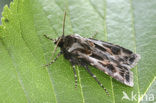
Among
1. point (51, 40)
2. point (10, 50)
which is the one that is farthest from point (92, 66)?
point (10, 50)

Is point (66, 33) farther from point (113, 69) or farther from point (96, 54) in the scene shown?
point (113, 69)

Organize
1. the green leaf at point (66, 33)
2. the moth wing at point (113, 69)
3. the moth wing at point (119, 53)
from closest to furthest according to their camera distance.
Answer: the green leaf at point (66, 33) → the moth wing at point (113, 69) → the moth wing at point (119, 53)

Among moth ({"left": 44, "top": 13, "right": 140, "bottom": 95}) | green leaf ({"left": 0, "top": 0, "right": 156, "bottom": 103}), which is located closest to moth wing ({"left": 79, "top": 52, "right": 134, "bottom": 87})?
moth ({"left": 44, "top": 13, "right": 140, "bottom": 95})

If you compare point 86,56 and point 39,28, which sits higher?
point 39,28

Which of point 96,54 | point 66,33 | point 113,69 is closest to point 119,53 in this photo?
point 113,69

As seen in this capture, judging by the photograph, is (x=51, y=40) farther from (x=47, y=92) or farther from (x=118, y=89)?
(x=118, y=89)

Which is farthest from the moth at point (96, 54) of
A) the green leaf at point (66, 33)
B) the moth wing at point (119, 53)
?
the green leaf at point (66, 33)

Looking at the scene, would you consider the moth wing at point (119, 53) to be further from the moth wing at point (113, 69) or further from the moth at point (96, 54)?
the moth wing at point (113, 69)
